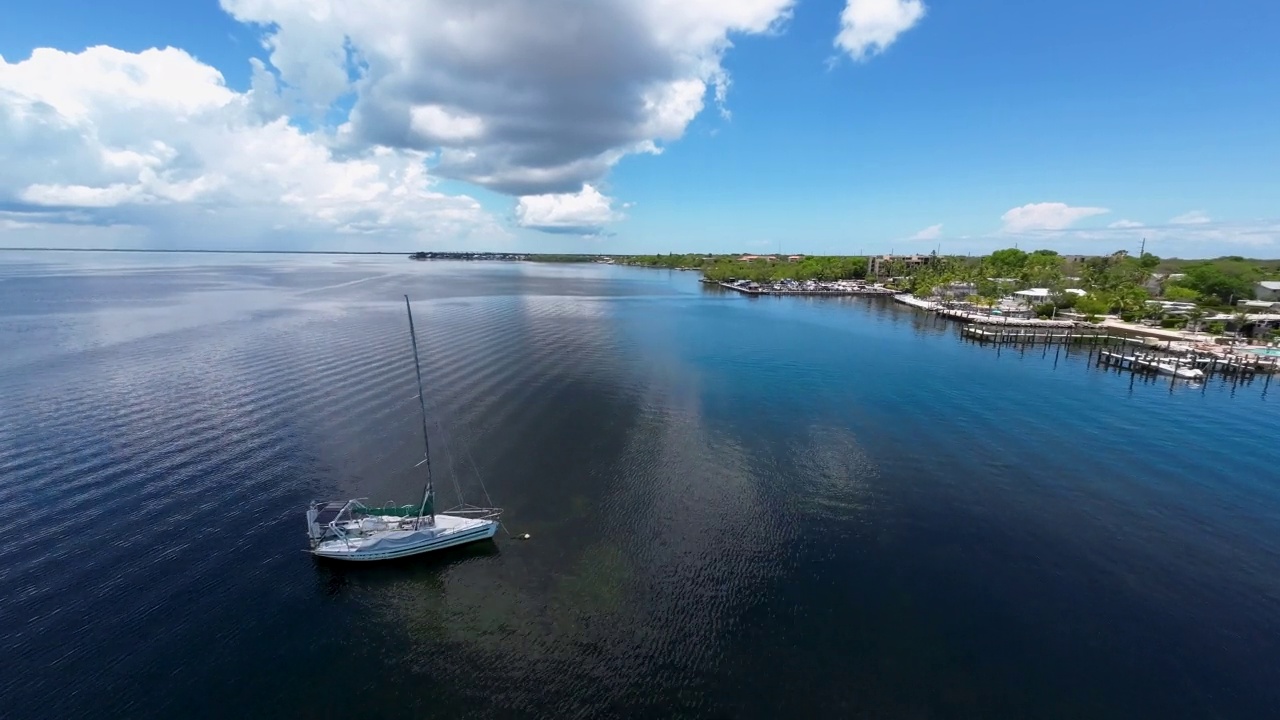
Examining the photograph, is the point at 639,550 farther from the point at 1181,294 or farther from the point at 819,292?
the point at 819,292

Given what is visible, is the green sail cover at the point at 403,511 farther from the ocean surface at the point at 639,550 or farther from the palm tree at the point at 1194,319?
the palm tree at the point at 1194,319

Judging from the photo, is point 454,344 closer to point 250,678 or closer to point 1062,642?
point 250,678

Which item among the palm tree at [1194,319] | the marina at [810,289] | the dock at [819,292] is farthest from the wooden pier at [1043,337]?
the marina at [810,289]

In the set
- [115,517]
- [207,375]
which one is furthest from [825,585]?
[207,375]

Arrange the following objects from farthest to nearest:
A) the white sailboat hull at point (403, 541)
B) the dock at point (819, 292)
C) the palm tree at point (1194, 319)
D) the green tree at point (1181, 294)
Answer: the dock at point (819, 292) → the green tree at point (1181, 294) → the palm tree at point (1194, 319) → the white sailboat hull at point (403, 541)

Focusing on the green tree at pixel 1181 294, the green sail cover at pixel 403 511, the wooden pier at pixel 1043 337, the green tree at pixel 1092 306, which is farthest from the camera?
the green tree at pixel 1181 294

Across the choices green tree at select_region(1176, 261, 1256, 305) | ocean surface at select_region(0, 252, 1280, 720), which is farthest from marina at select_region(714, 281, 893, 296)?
ocean surface at select_region(0, 252, 1280, 720)
